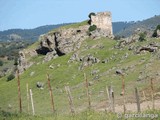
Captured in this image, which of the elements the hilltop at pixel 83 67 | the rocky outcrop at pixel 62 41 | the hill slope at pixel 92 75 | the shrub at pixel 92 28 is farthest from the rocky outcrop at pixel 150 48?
the shrub at pixel 92 28

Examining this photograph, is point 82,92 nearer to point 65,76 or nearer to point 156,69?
point 156,69

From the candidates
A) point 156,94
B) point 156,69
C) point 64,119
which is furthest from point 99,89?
point 64,119

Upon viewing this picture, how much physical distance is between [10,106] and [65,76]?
1761cm

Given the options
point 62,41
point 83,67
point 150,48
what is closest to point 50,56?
point 62,41

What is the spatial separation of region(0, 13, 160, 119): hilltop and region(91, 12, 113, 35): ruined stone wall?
3.18 ft

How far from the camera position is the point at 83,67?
80750 millimetres

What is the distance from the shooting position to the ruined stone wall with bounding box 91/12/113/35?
109625 mm

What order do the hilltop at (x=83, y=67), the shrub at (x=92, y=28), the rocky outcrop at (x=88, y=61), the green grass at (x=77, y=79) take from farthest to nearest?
1. the shrub at (x=92, y=28)
2. the rocky outcrop at (x=88, y=61)
3. the green grass at (x=77, y=79)
4. the hilltop at (x=83, y=67)

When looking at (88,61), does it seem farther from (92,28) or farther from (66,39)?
(92,28)

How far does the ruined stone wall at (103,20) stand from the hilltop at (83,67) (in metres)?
0.97

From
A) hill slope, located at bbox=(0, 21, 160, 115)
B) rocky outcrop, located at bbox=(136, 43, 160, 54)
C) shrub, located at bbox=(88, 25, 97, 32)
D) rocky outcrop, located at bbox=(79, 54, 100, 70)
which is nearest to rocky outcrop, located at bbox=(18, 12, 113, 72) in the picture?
shrub, located at bbox=(88, 25, 97, 32)

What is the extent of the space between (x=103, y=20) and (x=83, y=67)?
3321cm

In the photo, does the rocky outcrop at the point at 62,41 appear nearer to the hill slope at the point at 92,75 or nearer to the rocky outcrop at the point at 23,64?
the hill slope at the point at 92,75

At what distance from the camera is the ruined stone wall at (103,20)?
10962cm
